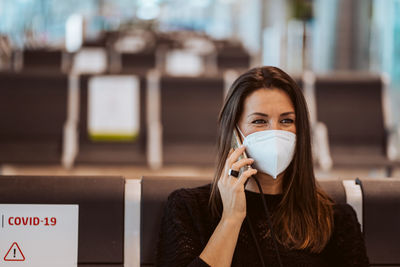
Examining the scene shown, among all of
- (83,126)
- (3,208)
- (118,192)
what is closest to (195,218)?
(118,192)

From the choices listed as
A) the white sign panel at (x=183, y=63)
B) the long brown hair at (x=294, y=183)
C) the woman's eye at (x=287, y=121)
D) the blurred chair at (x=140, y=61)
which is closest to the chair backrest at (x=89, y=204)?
the long brown hair at (x=294, y=183)

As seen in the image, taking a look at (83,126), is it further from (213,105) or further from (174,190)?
(174,190)

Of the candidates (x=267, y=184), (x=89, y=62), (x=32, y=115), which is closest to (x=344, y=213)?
(x=267, y=184)

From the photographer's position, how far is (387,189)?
1.83 m

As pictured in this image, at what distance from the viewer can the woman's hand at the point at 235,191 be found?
5.40 ft

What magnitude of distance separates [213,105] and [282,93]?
2715 mm

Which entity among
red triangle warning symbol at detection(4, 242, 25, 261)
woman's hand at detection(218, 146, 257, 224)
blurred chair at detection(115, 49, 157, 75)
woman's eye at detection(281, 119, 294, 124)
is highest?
blurred chair at detection(115, 49, 157, 75)

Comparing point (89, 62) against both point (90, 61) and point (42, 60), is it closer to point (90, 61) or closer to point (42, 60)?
point (90, 61)

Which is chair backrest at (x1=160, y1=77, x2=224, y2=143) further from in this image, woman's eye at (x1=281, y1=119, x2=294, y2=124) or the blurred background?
woman's eye at (x1=281, y1=119, x2=294, y2=124)

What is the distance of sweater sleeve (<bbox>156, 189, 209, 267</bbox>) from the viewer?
5.40 ft

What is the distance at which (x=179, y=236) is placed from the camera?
167 cm

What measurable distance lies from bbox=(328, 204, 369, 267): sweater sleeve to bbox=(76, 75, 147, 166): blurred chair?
2536mm

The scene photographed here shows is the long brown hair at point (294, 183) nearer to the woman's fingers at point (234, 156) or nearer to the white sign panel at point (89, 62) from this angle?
the woman's fingers at point (234, 156)

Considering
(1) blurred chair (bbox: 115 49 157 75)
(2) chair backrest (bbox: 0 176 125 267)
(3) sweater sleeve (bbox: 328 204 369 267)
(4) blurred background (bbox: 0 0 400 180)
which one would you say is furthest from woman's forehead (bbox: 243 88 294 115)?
(1) blurred chair (bbox: 115 49 157 75)
